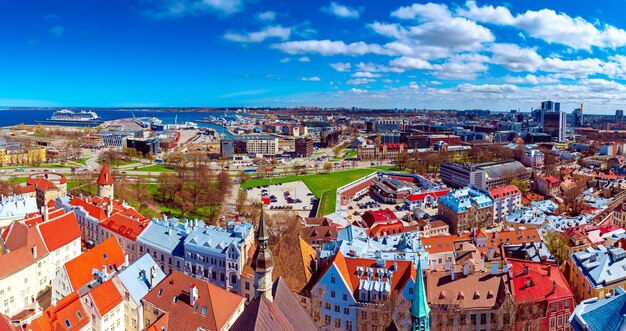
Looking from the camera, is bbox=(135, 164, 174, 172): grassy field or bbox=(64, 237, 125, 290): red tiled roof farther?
bbox=(135, 164, 174, 172): grassy field

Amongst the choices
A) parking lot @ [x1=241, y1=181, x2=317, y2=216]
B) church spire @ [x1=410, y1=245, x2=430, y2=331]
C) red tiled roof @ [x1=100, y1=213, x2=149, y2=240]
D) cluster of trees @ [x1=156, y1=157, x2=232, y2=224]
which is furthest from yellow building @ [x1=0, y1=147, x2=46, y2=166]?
church spire @ [x1=410, y1=245, x2=430, y2=331]

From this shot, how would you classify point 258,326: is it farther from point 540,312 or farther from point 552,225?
point 552,225

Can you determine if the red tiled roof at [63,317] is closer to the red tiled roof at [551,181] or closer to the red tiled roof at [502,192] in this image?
the red tiled roof at [502,192]

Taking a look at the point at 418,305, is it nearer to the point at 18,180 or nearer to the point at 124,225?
the point at 124,225

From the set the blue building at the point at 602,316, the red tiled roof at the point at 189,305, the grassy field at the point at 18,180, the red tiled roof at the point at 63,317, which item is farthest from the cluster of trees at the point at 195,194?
the blue building at the point at 602,316

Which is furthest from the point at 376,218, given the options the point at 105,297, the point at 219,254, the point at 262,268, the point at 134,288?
the point at 262,268

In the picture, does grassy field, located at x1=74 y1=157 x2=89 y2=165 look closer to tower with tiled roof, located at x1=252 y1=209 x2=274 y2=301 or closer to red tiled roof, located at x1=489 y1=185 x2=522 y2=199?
red tiled roof, located at x1=489 y1=185 x2=522 y2=199

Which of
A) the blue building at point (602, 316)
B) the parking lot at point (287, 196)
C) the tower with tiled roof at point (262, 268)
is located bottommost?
the parking lot at point (287, 196)
